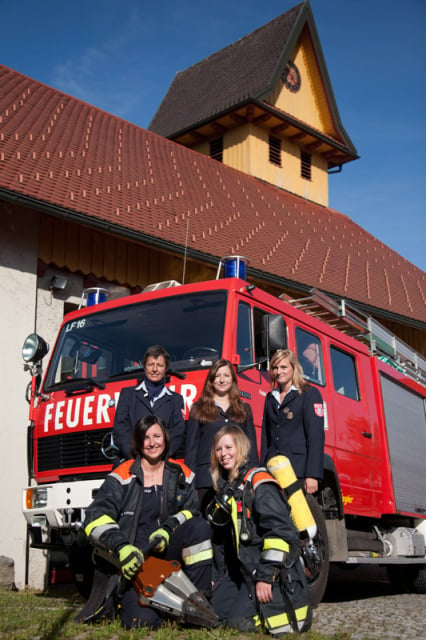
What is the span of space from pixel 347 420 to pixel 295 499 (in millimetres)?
2347

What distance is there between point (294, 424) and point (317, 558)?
1.16 metres

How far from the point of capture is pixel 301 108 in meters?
22.3

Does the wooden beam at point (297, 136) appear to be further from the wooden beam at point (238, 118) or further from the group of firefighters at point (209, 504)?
the group of firefighters at point (209, 504)

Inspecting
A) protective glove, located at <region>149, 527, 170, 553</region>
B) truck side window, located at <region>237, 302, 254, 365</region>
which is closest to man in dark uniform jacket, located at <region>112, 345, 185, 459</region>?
truck side window, located at <region>237, 302, 254, 365</region>

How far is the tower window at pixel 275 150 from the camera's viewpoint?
2058 centimetres

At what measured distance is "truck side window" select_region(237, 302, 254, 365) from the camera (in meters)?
5.98

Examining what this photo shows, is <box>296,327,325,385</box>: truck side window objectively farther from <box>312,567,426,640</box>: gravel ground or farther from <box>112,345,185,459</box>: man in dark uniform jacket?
<box>312,567,426,640</box>: gravel ground

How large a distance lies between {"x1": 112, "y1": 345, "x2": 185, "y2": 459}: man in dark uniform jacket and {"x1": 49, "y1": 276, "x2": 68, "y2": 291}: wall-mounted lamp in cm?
488

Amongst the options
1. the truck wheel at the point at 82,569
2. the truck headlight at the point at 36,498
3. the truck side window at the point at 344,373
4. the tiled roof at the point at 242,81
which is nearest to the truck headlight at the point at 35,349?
the truck headlight at the point at 36,498

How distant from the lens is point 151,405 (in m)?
5.52

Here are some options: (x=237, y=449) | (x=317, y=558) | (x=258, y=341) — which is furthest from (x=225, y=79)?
(x=237, y=449)

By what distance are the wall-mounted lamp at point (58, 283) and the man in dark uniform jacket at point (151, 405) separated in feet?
16.0

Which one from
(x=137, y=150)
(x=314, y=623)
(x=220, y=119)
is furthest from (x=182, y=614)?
(x=220, y=119)

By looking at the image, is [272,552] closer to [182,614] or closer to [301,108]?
[182,614]
